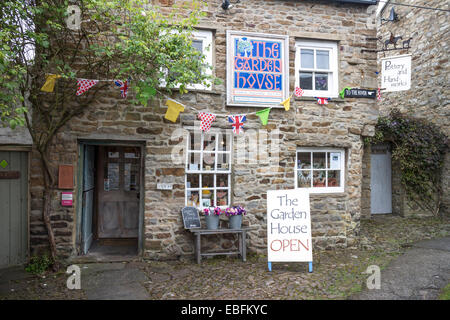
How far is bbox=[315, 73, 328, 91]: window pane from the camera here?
7020 millimetres

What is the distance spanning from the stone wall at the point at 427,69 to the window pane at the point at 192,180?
23.7 feet

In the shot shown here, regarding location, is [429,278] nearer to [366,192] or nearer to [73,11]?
[366,192]

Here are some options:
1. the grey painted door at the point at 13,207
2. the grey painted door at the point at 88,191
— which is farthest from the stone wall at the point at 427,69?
the grey painted door at the point at 13,207

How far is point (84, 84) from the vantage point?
18.0 feet

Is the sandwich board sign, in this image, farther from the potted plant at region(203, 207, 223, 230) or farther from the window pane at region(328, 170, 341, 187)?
the window pane at region(328, 170, 341, 187)

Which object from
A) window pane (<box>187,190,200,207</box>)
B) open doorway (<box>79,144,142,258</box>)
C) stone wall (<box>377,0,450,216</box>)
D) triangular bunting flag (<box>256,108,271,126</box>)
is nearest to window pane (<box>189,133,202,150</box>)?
window pane (<box>187,190,200,207</box>)

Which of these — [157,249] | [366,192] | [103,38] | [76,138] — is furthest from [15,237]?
[366,192]

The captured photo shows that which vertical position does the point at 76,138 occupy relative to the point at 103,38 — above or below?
below

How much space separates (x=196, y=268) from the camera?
5.70m

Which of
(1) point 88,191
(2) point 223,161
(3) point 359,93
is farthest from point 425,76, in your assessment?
(1) point 88,191

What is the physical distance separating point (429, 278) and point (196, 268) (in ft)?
12.6

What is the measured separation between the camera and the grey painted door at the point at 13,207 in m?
5.61

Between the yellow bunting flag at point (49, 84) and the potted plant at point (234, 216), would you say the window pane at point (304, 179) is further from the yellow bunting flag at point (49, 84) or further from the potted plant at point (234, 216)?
the yellow bunting flag at point (49, 84)

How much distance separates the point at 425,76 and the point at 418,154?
2.65 meters
